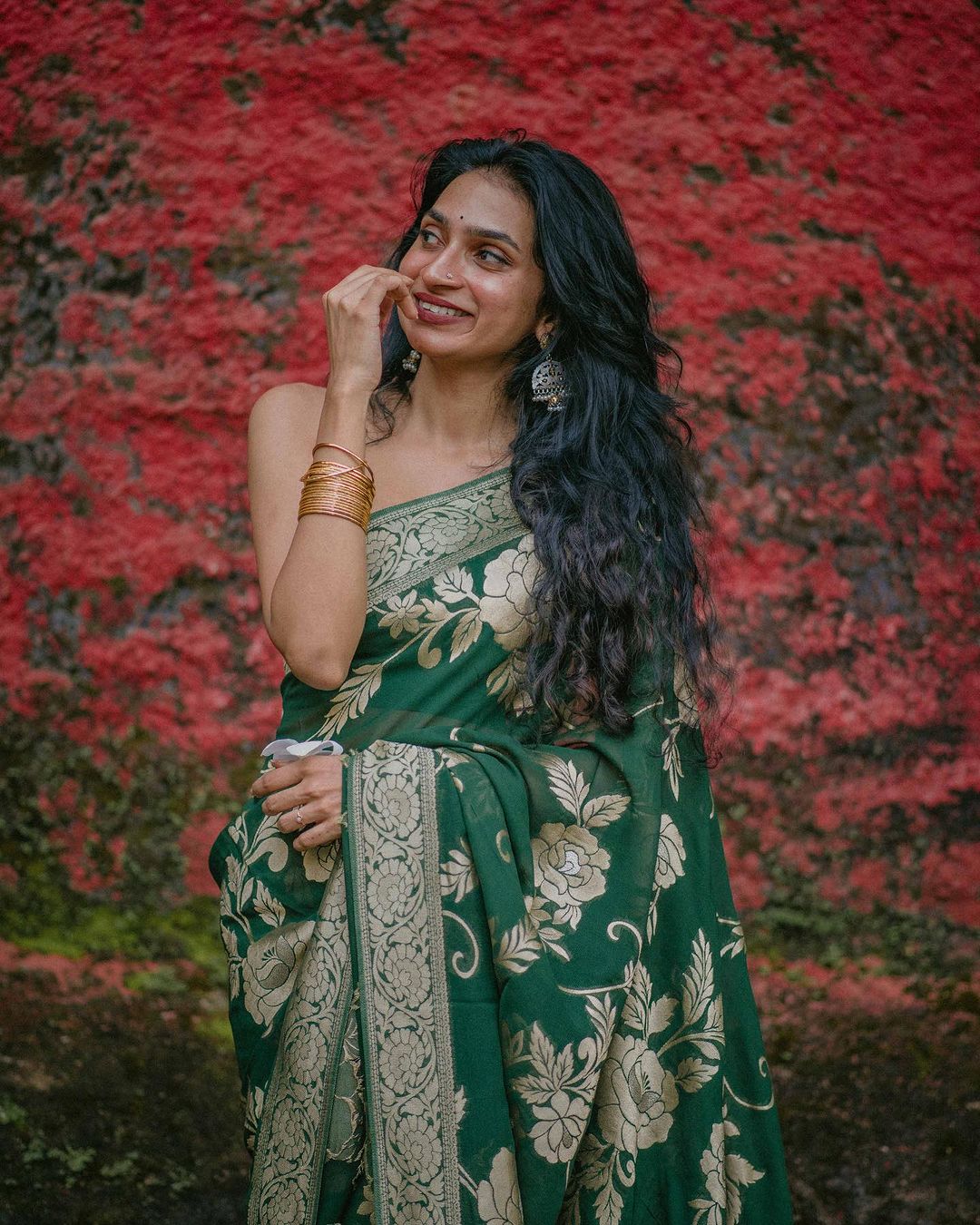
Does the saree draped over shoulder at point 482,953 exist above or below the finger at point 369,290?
below

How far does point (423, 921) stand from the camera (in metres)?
1.66

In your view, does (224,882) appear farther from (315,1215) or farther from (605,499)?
(605,499)

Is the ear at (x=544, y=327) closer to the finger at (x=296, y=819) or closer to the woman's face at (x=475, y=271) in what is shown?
the woman's face at (x=475, y=271)

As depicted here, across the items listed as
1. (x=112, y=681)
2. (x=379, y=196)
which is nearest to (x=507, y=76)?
A: (x=379, y=196)

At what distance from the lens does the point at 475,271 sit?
2.00 meters

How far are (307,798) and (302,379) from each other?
138cm

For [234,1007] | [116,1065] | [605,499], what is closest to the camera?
[234,1007]

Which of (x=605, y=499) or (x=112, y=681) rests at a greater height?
(x=605, y=499)

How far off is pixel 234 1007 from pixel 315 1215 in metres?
0.33

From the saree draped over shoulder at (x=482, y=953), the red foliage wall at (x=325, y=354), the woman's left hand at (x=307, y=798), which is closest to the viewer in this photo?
the saree draped over shoulder at (x=482, y=953)

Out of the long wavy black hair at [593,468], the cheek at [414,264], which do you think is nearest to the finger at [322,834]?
the long wavy black hair at [593,468]

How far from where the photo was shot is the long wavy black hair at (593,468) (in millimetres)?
1883

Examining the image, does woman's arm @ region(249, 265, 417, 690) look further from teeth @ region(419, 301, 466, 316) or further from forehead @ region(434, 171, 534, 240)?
forehead @ region(434, 171, 534, 240)

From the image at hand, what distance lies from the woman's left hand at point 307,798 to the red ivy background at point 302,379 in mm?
1021
